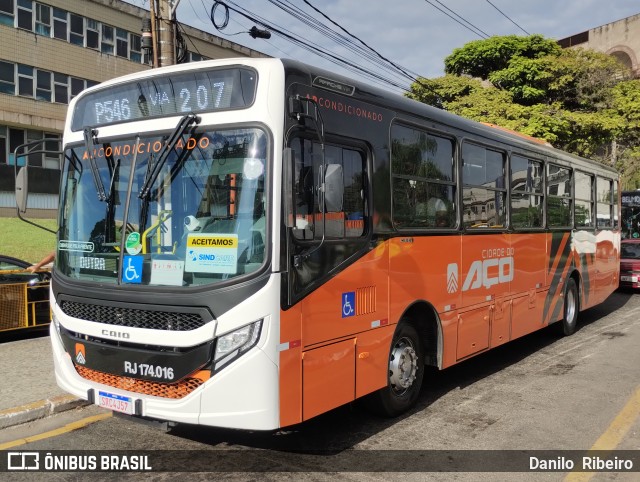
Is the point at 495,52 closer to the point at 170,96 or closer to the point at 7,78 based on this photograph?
the point at 7,78

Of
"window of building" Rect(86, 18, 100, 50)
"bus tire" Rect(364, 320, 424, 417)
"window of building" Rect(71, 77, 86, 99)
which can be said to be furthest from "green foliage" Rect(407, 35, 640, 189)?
"bus tire" Rect(364, 320, 424, 417)

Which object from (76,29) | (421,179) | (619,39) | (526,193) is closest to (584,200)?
(526,193)

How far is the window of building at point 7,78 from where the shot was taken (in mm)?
26406

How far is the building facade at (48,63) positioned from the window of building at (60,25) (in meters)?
0.05

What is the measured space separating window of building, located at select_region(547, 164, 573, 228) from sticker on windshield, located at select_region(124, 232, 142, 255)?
6725mm

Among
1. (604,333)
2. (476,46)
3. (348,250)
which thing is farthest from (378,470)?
(476,46)

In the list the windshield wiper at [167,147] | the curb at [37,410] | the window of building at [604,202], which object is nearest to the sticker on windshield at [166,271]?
the windshield wiper at [167,147]

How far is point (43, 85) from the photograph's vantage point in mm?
28141

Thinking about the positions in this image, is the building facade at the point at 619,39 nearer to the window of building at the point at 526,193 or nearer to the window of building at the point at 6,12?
the window of building at the point at 526,193

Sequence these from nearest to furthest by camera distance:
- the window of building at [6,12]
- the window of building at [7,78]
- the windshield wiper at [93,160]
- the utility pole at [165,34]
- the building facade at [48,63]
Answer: the windshield wiper at [93,160] → the utility pole at [165,34] → the window of building at [6,12] → the window of building at [7,78] → the building facade at [48,63]

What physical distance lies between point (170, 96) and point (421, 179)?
104 inches

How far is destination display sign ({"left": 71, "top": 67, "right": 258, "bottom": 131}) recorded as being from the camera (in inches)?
164

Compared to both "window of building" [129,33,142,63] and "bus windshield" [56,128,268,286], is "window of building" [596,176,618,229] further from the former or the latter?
"window of building" [129,33,142,63]

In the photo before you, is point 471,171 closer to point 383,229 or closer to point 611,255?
point 383,229
